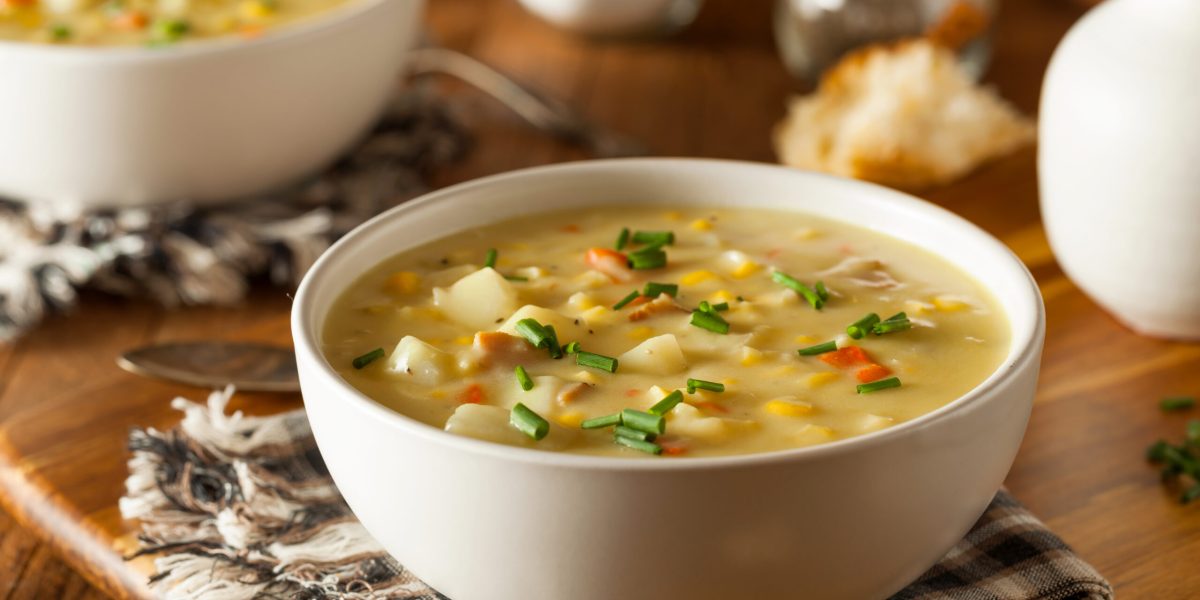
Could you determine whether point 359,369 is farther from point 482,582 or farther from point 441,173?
point 441,173

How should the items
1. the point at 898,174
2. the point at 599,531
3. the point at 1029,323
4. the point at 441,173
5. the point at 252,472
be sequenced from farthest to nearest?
the point at 441,173 < the point at 898,174 < the point at 252,472 < the point at 1029,323 < the point at 599,531

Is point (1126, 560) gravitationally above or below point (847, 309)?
below

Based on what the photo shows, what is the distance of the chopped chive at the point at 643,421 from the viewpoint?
4.33 feet

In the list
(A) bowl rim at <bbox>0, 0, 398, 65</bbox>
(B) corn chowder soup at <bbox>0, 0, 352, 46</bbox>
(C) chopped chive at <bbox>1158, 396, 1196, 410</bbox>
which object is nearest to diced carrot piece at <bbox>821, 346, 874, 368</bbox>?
(C) chopped chive at <bbox>1158, 396, 1196, 410</bbox>

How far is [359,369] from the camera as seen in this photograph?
1514 mm

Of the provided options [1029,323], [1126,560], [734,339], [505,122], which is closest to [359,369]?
[734,339]

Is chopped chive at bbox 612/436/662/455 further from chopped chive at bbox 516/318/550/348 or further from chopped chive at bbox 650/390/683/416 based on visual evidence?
chopped chive at bbox 516/318/550/348

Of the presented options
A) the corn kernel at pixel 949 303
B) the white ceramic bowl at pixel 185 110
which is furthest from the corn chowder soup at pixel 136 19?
the corn kernel at pixel 949 303

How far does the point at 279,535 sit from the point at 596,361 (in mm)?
483

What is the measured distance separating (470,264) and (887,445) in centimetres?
72

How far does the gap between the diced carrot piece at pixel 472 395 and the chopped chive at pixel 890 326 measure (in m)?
0.44

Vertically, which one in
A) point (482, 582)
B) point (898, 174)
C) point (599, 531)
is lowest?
point (898, 174)

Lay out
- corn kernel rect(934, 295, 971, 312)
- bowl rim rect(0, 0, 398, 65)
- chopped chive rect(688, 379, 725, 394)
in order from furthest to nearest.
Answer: bowl rim rect(0, 0, 398, 65)
corn kernel rect(934, 295, 971, 312)
chopped chive rect(688, 379, 725, 394)

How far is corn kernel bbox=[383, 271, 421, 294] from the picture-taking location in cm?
171
